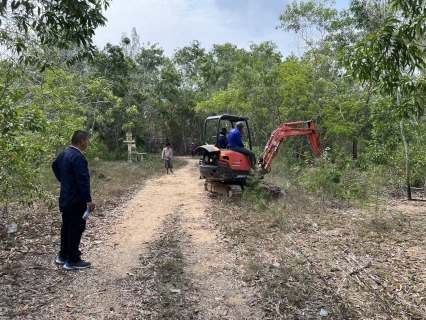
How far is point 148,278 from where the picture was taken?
4.28 m

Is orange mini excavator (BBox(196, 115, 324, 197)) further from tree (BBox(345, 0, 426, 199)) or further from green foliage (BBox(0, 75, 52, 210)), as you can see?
tree (BBox(345, 0, 426, 199))

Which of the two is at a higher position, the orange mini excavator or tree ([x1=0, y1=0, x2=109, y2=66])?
tree ([x1=0, y1=0, x2=109, y2=66])

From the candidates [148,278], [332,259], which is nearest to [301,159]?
[332,259]

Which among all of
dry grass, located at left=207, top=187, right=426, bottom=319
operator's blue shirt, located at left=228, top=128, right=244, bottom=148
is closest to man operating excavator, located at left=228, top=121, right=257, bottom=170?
operator's blue shirt, located at left=228, top=128, right=244, bottom=148

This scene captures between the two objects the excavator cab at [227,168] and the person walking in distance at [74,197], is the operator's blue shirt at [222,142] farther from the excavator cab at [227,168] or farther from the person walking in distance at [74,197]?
the person walking in distance at [74,197]

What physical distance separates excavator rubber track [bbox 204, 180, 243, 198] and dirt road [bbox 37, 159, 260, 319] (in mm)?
1937

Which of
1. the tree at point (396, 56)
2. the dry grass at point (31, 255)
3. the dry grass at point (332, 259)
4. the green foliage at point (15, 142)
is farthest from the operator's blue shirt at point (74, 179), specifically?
the tree at point (396, 56)

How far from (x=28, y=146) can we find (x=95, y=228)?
2.08 m

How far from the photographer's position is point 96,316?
11.1 feet

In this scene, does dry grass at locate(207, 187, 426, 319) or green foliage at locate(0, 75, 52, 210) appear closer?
dry grass at locate(207, 187, 426, 319)

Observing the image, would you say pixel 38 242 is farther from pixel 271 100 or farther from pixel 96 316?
pixel 271 100

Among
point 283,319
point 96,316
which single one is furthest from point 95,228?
point 283,319

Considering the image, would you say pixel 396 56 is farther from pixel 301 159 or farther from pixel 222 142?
→ pixel 301 159

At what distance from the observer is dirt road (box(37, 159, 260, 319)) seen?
11.6ft
